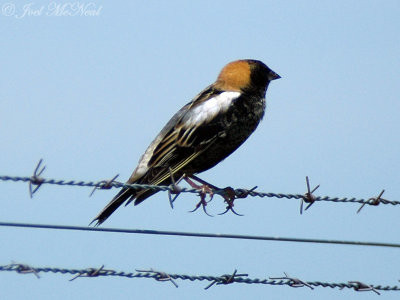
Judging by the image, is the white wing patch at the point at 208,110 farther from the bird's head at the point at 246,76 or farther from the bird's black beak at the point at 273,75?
the bird's black beak at the point at 273,75

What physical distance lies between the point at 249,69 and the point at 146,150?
131 centimetres

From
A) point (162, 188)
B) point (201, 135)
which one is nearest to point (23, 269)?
point (162, 188)

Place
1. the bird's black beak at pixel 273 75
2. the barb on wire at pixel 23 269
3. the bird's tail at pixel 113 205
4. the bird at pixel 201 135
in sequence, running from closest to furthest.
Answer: the barb on wire at pixel 23 269 → the bird's tail at pixel 113 205 → the bird at pixel 201 135 → the bird's black beak at pixel 273 75

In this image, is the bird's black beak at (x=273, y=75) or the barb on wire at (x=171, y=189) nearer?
the barb on wire at (x=171, y=189)

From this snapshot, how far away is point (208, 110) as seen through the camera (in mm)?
8594

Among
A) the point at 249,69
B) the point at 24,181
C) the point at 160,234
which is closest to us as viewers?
the point at 24,181

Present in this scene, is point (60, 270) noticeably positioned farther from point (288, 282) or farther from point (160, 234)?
point (288, 282)

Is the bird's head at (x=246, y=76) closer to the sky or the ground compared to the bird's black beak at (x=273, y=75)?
closer to the sky

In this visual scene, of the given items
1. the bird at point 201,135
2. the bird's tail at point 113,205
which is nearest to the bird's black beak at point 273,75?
the bird at point 201,135

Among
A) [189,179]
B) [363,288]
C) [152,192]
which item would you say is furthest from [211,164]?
[363,288]

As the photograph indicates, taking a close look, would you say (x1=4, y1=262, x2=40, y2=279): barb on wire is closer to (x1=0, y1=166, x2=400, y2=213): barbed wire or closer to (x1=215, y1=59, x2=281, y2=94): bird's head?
(x1=0, y1=166, x2=400, y2=213): barbed wire

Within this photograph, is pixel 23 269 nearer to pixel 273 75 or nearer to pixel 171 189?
pixel 171 189

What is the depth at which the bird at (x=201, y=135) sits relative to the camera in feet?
27.9

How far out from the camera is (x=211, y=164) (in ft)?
28.7
